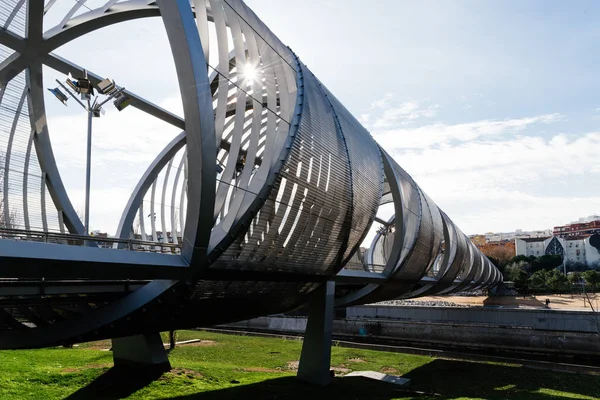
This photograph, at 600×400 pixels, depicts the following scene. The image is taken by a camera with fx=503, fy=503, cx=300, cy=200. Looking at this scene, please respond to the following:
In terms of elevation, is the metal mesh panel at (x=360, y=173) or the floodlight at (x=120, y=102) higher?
the floodlight at (x=120, y=102)

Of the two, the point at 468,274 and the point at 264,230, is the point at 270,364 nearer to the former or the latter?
the point at 264,230

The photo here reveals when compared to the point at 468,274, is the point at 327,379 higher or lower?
lower

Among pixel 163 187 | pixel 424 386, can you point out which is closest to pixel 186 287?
pixel 424 386

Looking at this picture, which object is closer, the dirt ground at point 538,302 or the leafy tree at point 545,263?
the dirt ground at point 538,302

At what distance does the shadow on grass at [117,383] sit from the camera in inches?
576

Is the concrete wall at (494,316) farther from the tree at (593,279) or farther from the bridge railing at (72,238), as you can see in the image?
the tree at (593,279)

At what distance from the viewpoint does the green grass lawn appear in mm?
15305

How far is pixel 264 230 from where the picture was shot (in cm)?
1212

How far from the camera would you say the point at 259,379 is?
734 inches

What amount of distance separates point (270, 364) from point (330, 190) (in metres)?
12.1

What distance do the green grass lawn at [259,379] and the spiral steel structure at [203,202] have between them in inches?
99.7

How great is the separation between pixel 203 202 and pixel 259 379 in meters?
11.4

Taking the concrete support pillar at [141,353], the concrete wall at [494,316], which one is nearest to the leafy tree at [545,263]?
the concrete wall at [494,316]

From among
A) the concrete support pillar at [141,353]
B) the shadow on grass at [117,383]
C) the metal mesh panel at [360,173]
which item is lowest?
the shadow on grass at [117,383]
